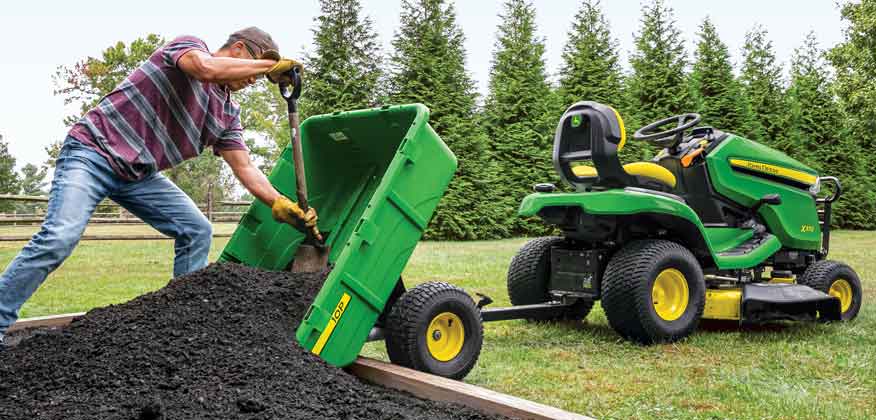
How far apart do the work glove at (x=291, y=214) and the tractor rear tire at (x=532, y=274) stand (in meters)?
1.64

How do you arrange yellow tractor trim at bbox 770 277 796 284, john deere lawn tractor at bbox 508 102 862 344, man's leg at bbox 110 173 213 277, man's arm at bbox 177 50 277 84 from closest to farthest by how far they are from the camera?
man's arm at bbox 177 50 277 84 → man's leg at bbox 110 173 213 277 → john deere lawn tractor at bbox 508 102 862 344 → yellow tractor trim at bbox 770 277 796 284

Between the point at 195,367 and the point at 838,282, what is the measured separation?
4267 mm

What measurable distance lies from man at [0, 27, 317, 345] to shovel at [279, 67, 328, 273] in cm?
5

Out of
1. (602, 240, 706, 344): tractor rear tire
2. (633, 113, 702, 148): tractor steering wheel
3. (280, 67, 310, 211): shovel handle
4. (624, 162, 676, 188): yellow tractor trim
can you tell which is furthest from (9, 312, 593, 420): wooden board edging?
(633, 113, 702, 148): tractor steering wheel

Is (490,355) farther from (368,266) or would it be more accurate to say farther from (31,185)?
(31,185)

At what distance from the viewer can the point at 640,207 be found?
13.1ft

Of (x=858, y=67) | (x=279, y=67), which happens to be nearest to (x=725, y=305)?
(x=279, y=67)

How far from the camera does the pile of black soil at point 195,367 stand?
2186mm

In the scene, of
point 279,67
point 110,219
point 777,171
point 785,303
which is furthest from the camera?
point 110,219

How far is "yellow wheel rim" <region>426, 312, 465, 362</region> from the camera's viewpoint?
301 centimetres

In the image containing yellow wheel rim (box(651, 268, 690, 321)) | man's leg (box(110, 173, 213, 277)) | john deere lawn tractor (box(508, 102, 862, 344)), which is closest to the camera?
man's leg (box(110, 173, 213, 277))

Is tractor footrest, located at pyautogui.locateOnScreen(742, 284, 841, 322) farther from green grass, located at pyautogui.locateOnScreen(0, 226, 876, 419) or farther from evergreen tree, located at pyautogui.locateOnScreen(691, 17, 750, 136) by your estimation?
evergreen tree, located at pyautogui.locateOnScreen(691, 17, 750, 136)

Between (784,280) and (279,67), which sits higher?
(279,67)

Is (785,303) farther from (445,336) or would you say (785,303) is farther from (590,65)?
(590,65)
